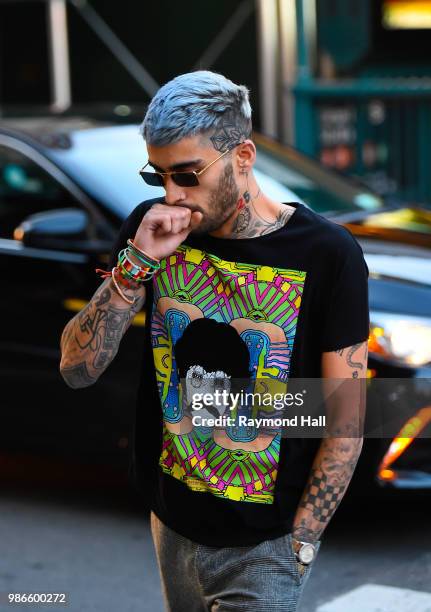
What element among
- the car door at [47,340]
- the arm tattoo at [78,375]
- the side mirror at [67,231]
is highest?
the arm tattoo at [78,375]

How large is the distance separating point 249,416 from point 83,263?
9.27ft

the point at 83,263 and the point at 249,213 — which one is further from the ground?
the point at 249,213

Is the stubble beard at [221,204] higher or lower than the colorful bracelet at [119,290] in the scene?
higher

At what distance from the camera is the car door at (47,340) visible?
5355 millimetres

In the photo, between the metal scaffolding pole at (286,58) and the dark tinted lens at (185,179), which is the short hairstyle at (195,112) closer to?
the dark tinted lens at (185,179)

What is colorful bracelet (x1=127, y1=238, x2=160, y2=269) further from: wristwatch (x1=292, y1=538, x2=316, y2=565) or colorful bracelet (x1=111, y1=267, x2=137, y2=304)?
wristwatch (x1=292, y1=538, x2=316, y2=565)

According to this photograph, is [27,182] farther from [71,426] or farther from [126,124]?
[71,426]

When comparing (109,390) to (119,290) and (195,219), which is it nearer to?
(119,290)

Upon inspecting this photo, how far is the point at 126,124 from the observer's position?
6094 millimetres

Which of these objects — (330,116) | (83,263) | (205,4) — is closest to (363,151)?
(330,116)

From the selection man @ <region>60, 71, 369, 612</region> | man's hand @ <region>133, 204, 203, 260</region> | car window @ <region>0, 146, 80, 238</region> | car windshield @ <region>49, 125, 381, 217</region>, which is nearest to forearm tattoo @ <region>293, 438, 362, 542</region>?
man @ <region>60, 71, 369, 612</region>

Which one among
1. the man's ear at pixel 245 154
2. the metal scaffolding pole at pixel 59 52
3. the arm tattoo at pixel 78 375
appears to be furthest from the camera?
the metal scaffolding pole at pixel 59 52

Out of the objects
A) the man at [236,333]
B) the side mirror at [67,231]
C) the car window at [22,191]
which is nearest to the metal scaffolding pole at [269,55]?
the car window at [22,191]

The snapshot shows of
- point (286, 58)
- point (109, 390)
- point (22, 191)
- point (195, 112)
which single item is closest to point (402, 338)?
point (109, 390)
